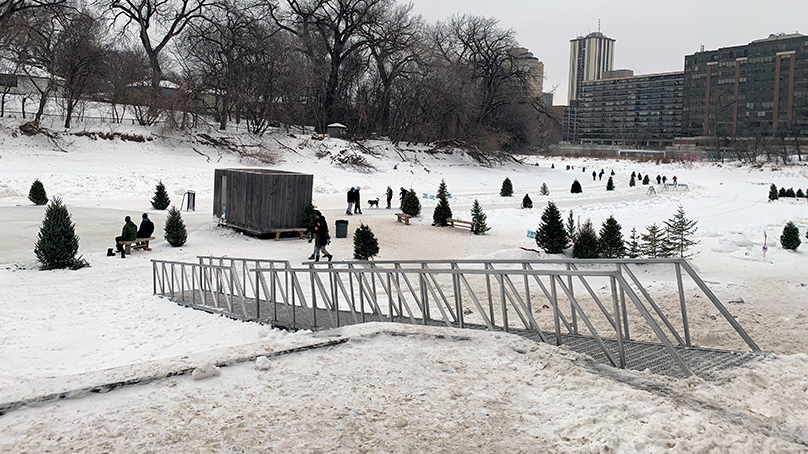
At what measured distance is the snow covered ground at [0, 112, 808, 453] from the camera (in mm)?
4199

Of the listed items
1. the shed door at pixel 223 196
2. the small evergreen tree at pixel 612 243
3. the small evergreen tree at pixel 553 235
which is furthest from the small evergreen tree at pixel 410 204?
the small evergreen tree at pixel 612 243

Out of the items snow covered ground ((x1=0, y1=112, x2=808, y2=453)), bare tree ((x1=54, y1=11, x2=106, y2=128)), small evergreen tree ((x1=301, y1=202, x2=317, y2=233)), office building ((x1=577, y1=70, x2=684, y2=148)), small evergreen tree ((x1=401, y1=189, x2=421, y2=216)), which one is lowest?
snow covered ground ((x1=0, y1=112, x2=808, y2=453))

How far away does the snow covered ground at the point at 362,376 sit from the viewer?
13.8 ft

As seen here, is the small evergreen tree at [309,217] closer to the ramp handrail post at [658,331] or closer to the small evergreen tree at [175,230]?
the small evergreen tree at [175,230]

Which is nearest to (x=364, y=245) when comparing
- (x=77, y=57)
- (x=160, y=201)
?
(x=160, y=201)

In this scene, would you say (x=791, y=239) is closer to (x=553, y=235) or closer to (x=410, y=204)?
(x=553, y=235)

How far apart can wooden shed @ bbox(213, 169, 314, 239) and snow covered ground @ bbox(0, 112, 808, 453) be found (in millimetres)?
711

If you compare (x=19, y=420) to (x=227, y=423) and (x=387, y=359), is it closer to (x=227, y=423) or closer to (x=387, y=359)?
(x=227, y=423)

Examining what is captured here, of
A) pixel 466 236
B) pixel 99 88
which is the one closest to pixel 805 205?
pixel 466 236

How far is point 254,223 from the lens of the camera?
1983 centimetres

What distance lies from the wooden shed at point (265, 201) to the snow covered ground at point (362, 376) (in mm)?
711

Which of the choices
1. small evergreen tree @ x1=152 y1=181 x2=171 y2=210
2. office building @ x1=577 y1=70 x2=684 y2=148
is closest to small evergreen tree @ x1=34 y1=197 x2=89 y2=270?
small evergreen tree @ x1=152 y1=181 x2=171 y2=210

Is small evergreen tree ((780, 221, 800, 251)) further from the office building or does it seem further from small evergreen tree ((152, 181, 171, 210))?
the office building

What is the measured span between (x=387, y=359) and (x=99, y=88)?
152 ft
